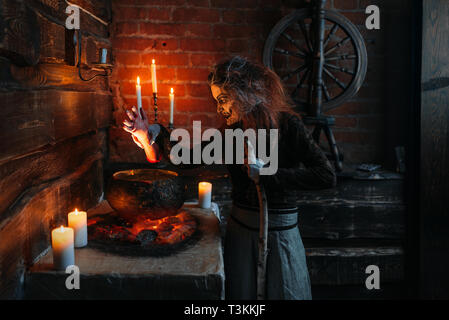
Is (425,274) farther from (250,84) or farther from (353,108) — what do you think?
(250,84)

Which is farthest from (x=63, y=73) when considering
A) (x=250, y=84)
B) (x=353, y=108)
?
(x=353, y=108)

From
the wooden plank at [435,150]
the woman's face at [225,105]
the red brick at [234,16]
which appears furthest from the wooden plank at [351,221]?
the red brick at [234,16]

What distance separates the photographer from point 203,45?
2449 millimetres

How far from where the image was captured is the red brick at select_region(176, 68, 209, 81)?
2.46 metres

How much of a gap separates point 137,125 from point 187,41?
108cm

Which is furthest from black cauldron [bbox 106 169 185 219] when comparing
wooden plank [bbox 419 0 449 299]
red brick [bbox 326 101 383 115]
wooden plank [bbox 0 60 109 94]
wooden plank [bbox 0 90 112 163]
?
red brick [bbox 326 101 383 115]

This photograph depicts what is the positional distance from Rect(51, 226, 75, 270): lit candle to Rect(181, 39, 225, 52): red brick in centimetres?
156

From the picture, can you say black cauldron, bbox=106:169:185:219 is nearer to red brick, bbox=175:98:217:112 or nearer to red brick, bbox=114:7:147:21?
red brick, bbox=175:98:217:112

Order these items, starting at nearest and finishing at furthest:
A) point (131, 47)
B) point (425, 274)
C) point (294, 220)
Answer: point (294, 220)
point (425, 274)
point (131, 47)

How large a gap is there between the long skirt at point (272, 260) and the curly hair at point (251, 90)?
0.36m

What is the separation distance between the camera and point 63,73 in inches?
61.2

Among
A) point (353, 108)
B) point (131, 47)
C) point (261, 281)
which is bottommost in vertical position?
point (261, 281)

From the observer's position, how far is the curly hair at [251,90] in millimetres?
1467

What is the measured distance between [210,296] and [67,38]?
111cm
